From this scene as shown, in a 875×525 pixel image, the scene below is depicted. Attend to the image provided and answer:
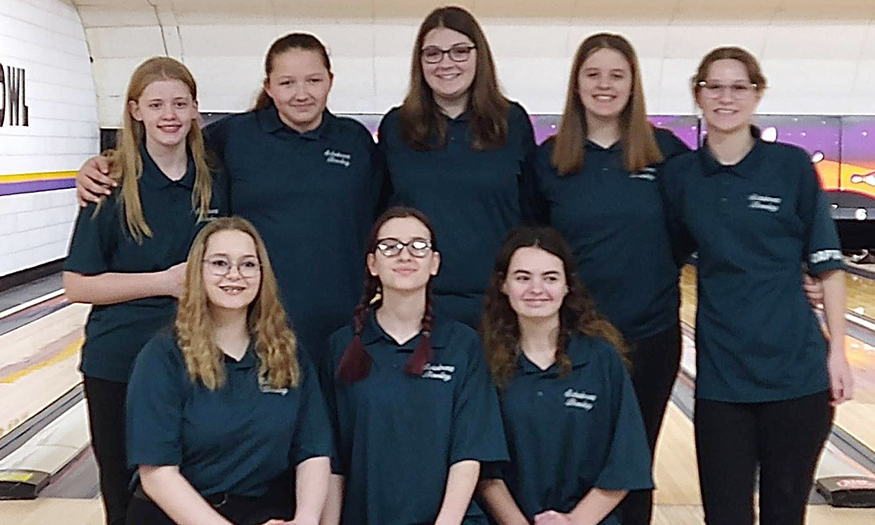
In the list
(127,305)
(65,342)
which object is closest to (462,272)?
(127,305)

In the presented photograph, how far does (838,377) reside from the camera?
2340 millimetres

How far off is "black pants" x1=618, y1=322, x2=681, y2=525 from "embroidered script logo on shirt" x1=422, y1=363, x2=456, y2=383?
58 cm

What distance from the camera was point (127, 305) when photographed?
2506mm

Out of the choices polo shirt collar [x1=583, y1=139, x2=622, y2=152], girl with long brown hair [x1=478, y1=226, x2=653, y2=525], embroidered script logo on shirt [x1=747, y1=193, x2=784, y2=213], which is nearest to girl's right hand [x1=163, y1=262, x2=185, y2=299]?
girl with long brown hair [x1=478, y1=226, x2=653, y2=525]

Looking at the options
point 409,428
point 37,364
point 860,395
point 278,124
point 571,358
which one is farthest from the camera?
point 37,364

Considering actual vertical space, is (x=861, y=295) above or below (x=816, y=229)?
below

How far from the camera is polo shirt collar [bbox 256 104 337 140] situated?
2727mm

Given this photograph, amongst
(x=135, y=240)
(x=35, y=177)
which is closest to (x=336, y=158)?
(x=135, y=240)

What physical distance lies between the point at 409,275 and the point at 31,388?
3.87 m

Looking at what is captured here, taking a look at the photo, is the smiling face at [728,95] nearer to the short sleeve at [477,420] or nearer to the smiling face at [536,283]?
the smiling face at [536,283]

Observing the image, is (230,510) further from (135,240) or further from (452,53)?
(452,53)

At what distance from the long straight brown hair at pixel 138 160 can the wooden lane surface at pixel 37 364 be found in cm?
265

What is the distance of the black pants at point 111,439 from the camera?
2.53 metres

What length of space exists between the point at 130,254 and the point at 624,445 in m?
1.35
